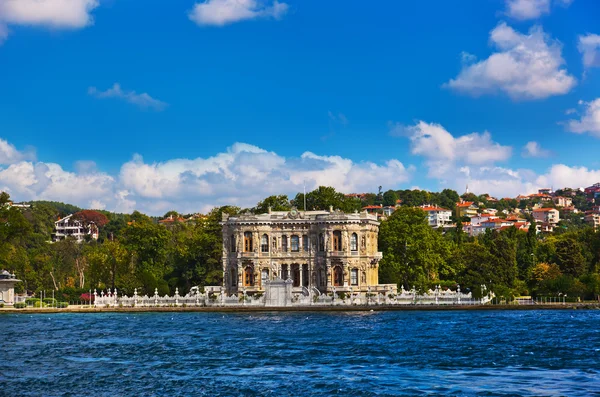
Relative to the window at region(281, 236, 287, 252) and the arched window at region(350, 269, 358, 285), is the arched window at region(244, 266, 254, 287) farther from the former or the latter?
the arched window at region(350, 269, 358, 285)

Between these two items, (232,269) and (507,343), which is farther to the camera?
(232,269)

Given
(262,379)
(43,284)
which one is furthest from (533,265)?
(262,379)

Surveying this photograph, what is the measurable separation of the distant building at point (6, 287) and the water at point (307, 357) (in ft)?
57.7

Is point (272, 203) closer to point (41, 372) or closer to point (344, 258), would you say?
point (344, 258)

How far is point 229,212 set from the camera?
100625mm

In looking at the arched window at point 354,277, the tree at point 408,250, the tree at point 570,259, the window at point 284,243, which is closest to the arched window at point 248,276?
the window at point 284,243

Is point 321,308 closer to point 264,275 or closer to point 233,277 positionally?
point 264,275

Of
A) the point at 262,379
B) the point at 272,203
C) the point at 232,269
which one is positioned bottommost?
the point at 262,379

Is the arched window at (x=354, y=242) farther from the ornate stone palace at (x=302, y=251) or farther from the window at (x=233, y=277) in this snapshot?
the window at (x=233, y=277)

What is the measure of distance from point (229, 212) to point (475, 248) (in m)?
24.5

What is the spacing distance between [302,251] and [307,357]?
45909 millimetres

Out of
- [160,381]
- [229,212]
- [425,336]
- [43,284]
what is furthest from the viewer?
[43,284]

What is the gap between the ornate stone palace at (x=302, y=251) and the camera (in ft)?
297

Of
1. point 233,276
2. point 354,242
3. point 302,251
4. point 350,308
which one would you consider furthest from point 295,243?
point 350,308
